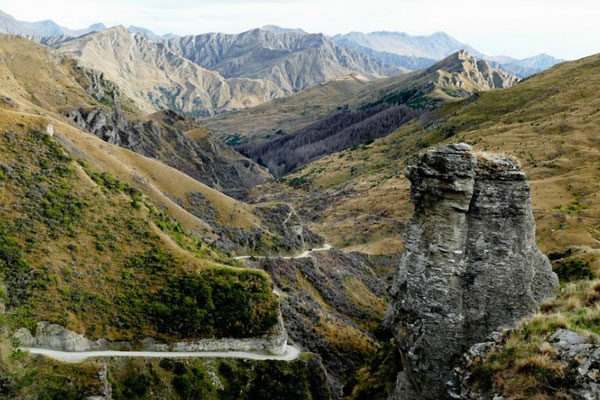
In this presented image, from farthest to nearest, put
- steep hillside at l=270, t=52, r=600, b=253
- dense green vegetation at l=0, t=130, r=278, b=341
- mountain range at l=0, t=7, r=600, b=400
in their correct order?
steep hillside at l=270, t=52, r=600, b=253 < dense green vegetation at l=0, t=130, r=278, b=341 < mountain range at l=0, t=7, r=600, b=400

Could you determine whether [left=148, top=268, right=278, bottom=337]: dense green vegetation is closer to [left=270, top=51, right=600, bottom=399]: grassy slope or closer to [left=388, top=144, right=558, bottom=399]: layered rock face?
[left=270, top=51, right=600, bottom=399]: grassy slope

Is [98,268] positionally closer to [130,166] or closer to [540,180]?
[130,166]

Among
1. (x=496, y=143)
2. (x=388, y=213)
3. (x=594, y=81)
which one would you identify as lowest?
(x=388, y=213)

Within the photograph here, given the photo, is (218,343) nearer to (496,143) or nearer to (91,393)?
(91,393)

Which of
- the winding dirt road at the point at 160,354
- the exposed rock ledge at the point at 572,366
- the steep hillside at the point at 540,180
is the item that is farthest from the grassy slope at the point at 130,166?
the exposed rock ledge at the point at 572,366

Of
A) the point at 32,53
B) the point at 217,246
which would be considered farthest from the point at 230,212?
the point at 32,53

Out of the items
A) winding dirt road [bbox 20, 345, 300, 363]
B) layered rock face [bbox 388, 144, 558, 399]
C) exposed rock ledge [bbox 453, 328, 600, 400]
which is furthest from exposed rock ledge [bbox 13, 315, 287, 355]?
exposed rock ledge [bbox 453, 328, 600, 400]

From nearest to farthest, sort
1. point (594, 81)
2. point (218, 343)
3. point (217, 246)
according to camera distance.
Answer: point (218, 343) < point (217, 246) < point (594, 81)
